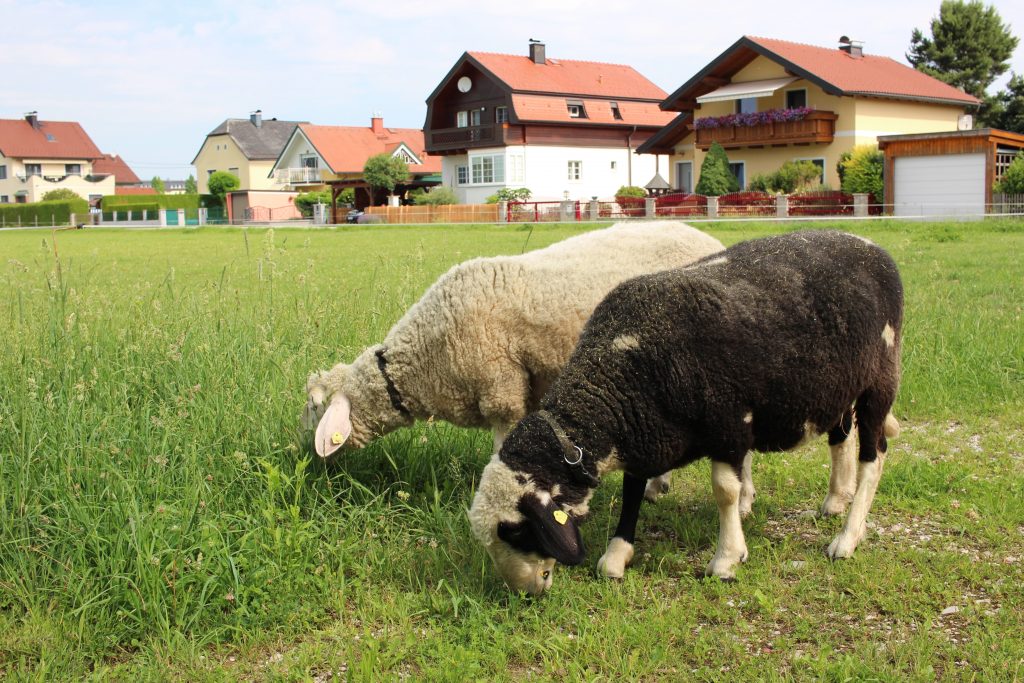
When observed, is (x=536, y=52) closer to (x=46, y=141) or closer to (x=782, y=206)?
(x=782, y=206)

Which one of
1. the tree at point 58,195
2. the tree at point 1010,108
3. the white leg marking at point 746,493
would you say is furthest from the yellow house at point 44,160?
the white leg marking at point 746,493

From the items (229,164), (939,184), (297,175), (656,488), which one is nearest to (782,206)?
(939,184)

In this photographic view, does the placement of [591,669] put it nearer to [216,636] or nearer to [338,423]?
[216,636]

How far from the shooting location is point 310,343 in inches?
288

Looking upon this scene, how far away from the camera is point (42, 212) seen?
243 feet

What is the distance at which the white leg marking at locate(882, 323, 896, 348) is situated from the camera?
4.94m

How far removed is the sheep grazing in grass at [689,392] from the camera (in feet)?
14.3

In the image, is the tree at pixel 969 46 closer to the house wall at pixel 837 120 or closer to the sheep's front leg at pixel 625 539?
the house wall at pixel 837 120

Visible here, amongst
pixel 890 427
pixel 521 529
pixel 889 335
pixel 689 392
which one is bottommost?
pixel 521 529

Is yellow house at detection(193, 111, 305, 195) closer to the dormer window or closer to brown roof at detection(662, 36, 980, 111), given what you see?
the dormer window

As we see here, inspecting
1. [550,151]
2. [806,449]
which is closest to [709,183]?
[550,151]

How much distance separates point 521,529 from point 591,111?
197 feet

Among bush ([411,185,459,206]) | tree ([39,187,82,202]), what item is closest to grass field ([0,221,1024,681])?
bush ([411,185,459,206])

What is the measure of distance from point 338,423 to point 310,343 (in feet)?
6.19
